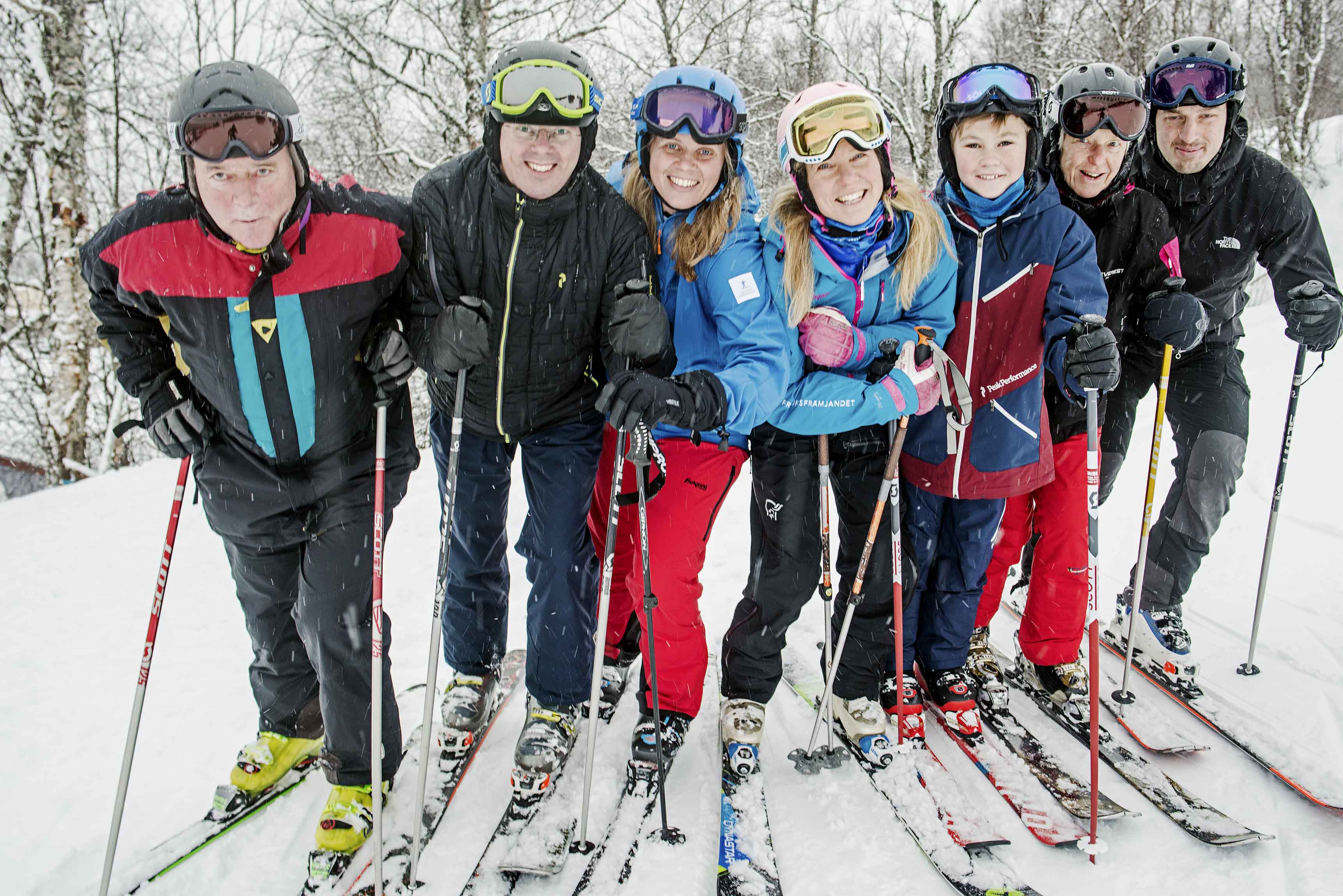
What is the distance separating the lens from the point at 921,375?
2680 mm

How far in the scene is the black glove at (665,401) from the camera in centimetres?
226

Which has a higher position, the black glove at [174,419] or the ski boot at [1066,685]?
the black glove at [174,419]

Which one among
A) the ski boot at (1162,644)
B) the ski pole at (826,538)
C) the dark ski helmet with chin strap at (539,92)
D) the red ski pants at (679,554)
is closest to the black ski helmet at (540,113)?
the dark ski helmet with chin strap at (539,92)

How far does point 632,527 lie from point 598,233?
3.80ft

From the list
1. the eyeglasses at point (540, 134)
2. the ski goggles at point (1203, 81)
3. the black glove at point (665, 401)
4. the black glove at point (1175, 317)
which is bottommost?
the black glove at point (665, 401)

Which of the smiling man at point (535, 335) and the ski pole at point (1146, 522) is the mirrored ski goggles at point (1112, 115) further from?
the smiling man at point (535, 335)

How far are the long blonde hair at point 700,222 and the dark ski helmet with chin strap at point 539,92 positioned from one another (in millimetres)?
390

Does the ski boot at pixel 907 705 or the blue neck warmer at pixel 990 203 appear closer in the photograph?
the blue neck warmer at pixel 990 203

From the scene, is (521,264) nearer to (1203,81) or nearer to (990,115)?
(990,115)

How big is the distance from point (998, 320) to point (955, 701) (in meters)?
1.57

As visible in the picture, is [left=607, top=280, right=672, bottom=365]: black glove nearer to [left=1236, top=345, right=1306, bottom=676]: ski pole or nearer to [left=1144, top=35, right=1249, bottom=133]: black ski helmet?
[left=1144, top=35, right=1249, bottom=133]: black ski helmet

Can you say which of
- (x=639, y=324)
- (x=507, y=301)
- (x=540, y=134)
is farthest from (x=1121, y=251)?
(x=507, y=301)

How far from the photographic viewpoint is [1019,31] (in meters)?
19.2

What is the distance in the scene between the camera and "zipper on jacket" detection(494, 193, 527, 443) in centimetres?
253
